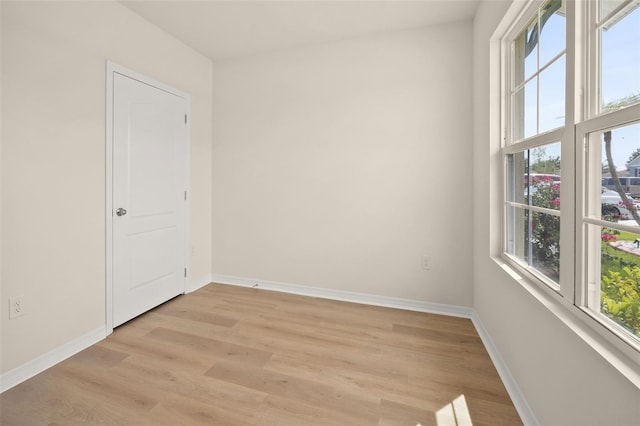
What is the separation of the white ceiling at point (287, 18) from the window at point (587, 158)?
1069mm

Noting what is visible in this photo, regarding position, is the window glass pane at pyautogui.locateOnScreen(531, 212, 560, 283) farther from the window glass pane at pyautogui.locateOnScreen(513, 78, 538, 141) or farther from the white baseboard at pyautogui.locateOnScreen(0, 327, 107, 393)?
the white baseboard at pyautogui.locateOnScreen(0, 327, 107, 393)

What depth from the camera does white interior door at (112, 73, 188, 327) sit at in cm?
240

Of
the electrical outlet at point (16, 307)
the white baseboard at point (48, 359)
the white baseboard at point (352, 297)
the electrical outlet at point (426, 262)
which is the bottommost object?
the white baseboard at point (48, 359)

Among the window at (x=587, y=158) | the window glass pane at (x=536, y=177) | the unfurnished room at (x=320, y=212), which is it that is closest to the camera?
the window at (x=587, y=158)

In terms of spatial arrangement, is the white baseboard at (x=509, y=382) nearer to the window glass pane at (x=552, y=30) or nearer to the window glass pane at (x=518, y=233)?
the window glass pane at (x=518, y=233)

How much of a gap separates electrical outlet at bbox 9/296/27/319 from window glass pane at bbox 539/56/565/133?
3153 mm

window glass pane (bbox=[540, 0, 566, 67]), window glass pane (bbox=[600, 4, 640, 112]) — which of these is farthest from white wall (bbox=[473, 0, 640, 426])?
window glass pane (bbox=[600, 4, 640, 112])

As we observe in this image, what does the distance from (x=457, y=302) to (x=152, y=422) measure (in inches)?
98.0

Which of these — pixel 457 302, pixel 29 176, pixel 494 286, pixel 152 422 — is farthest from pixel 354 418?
pixel 29 176

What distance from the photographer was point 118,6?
235cm

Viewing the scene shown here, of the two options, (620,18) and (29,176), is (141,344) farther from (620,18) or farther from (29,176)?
(620,18)

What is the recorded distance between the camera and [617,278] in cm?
96

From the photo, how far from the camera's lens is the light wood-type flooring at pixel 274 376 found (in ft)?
4.89

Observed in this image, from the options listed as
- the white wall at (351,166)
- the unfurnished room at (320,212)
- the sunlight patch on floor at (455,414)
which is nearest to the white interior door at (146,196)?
the unfurnished room at (320,212)
